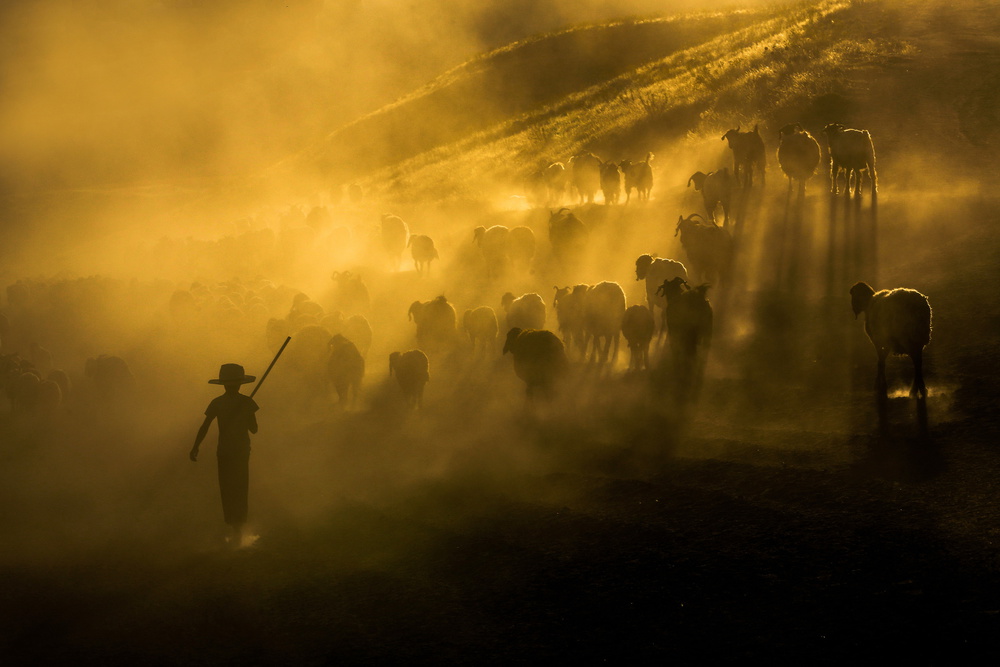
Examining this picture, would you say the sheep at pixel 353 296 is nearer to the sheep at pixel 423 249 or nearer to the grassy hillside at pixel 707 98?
the sheep at pixel 423 249

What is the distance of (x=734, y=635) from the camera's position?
8.10 metres

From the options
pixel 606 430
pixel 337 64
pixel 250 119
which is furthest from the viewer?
pixel 337 64

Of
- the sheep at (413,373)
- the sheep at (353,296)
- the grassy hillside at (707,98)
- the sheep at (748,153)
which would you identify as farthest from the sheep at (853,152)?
the sheep at (353,296)

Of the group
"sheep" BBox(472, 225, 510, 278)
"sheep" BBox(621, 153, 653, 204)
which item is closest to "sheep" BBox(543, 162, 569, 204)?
"sheep" BBox(621, 153, 653, 204)

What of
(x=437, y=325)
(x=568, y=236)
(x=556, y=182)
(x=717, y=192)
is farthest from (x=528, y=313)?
(x=556, y=182)

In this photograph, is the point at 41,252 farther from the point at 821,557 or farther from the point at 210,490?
the point at 821,557

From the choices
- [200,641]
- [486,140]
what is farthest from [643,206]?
[486,140]

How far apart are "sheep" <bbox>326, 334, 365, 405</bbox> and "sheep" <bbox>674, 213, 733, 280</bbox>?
7.40 m

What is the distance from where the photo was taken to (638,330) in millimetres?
16594

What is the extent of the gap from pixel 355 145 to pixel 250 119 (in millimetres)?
51859

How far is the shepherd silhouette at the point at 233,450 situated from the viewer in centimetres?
1215

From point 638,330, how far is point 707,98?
26.4 meters

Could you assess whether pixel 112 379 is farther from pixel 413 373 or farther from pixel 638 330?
pixel 638 330

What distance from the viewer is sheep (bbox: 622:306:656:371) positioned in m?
16.6
